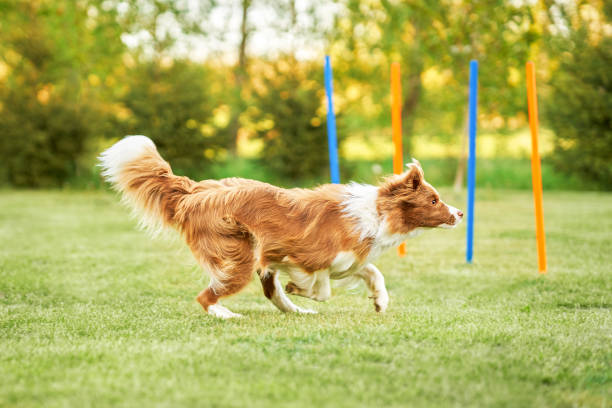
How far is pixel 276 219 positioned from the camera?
4.62m

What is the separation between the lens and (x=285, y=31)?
23656 millimetres

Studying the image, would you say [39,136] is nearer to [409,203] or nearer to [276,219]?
[276,219]

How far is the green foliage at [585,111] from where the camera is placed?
695 inches

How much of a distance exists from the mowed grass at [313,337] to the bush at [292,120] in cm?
1022

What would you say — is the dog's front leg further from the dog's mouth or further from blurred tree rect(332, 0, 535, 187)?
blurred tree rect(332, 0, 535, 187)

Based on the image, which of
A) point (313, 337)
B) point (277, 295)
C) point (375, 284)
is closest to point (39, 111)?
point (277, 295)

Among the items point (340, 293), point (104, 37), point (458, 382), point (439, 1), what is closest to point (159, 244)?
point (340, 293)

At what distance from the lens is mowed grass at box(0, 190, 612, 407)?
307 cm

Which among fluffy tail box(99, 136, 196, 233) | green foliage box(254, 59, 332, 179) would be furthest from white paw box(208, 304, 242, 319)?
green foliage box(254, 59, 332, 179)

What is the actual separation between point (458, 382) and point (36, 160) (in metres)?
18.4

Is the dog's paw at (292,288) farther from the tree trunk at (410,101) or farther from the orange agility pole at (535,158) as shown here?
the tree trunk at (410,101)

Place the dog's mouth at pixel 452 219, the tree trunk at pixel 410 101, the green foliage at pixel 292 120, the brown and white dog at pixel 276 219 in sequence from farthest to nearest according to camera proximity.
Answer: the tree trunk at pixel 410 101, the green foliage at pixel 292 120, the dog's mouth at pixel 452 219, the brown and white dog at pixel 276 219

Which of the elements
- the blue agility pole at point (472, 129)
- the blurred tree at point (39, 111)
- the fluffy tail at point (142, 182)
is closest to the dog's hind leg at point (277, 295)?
the fluffy tail at point (142, 182)

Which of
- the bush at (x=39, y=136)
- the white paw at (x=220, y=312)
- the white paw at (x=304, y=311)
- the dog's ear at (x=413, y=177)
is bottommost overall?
the white paw at (x=304, y=311)
